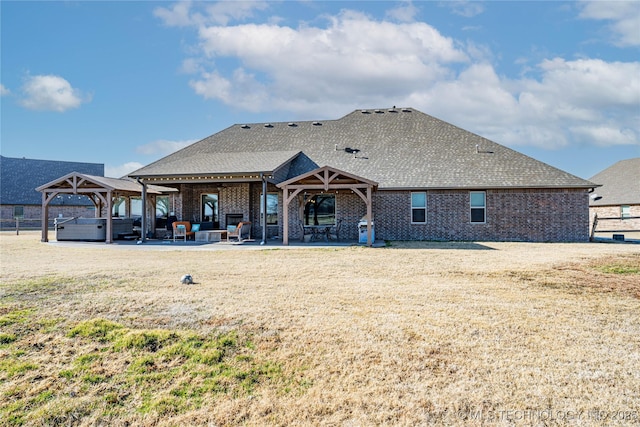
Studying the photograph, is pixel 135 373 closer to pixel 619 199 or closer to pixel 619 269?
pixel 619 269

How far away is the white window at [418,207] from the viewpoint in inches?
687

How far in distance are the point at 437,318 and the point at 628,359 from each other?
6.66 feet

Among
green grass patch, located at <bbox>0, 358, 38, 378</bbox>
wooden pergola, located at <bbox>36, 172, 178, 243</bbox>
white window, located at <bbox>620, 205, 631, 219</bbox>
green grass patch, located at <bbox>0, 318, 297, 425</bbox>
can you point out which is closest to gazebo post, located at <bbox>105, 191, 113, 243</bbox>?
wooden pergola, located at <bbox>36, 172, 178, 243</bbox>

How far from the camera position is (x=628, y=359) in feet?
13.1

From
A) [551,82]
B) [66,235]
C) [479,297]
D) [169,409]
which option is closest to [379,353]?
[169,409]

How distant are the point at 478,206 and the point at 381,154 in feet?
17.6

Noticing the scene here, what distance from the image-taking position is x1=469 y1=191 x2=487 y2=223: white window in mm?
17172

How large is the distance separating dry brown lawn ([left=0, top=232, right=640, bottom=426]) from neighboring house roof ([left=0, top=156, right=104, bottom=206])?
33.4 m

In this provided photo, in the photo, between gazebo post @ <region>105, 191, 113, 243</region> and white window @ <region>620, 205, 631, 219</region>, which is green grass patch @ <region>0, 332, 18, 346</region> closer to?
gazebo post @ <region>105, 191, 113, 243</region>

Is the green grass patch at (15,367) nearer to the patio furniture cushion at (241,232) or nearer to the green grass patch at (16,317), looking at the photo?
the green grass patch at (16,317)

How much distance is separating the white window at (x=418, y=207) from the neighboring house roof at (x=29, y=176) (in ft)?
104

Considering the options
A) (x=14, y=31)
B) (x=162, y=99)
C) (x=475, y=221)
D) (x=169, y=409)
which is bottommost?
(x=169, y=409)

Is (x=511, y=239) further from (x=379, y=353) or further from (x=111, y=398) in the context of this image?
(x=111, y=398)

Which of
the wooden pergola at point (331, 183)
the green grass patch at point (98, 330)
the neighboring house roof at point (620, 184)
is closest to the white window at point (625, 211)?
the neighboring house roof at point (620, 184)
